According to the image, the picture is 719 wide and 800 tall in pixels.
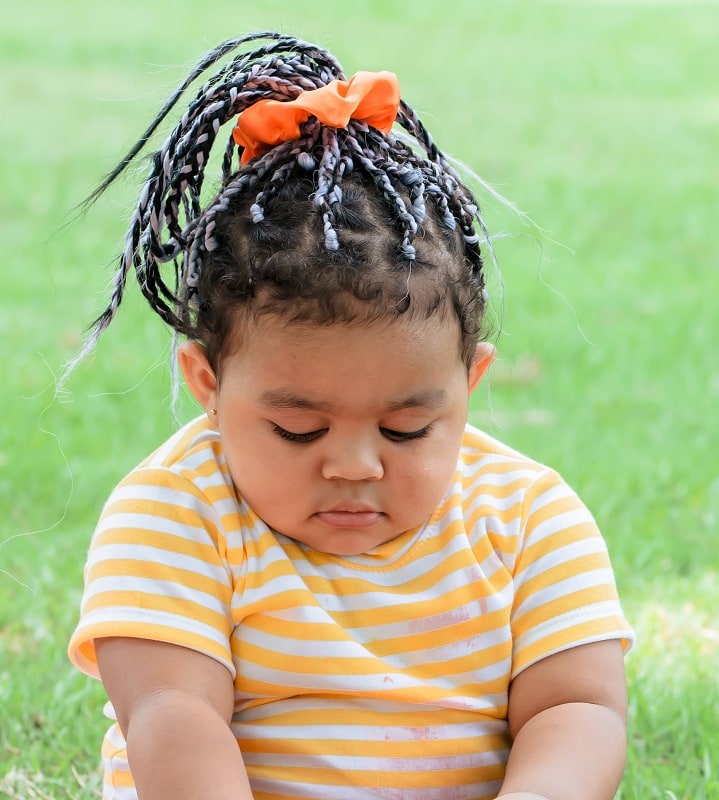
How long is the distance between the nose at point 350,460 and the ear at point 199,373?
0.80 feet

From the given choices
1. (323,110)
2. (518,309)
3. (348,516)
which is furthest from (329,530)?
(518,309)

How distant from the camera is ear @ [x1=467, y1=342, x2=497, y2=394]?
2100 millimetres

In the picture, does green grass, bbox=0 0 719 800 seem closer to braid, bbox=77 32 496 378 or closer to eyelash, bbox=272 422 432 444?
braid, bbox=77 32 496 378

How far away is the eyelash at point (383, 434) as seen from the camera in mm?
1932

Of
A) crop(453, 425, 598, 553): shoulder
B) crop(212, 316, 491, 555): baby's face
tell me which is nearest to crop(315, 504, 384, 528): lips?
crop(212, 316, 491, 555): baby's face

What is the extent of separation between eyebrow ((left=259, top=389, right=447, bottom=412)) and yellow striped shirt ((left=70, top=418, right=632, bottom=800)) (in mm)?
229

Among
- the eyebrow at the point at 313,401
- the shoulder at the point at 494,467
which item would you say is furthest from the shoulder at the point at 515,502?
the eyebrow at the point at 313,401

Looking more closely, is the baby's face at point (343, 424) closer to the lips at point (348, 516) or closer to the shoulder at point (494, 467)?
the lips at point (348, 516)

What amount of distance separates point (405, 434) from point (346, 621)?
31cm

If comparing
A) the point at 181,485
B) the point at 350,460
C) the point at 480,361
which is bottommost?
the point at 181,485

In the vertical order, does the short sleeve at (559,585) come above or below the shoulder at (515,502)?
below

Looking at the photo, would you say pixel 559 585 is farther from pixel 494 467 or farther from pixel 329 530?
pixel 329 530

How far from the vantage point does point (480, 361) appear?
2105mm

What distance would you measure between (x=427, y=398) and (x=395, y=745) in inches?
20.7
